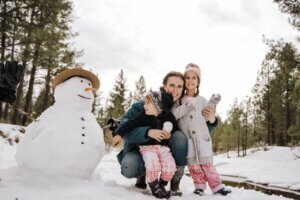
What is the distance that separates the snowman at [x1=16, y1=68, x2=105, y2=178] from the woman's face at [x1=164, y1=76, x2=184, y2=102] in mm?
987

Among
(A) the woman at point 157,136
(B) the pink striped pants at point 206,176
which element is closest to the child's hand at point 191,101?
(A) the woman at point 157,136

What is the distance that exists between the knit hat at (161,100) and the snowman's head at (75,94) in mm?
874

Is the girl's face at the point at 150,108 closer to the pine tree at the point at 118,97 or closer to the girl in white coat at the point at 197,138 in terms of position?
the girl in white coat at the point at 197,138

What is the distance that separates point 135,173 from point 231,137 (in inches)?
1316

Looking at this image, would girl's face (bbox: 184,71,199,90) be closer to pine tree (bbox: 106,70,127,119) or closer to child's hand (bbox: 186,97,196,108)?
child's hand (bbox: 186,97,196,108)

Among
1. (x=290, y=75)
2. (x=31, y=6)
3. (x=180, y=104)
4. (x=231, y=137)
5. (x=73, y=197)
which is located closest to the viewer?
(x=73, y=197)

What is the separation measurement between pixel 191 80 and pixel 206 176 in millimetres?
1239

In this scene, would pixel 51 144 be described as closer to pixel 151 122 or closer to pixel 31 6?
pixel 151 122

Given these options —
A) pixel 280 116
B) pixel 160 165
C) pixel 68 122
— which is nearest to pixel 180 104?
pixel 160 165

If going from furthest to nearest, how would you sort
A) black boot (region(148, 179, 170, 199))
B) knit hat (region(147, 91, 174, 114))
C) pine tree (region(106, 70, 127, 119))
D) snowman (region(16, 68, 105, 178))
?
pine tree (region(106, 70, 127, 119)), knit hat (region(147, 91, 174, 114)), snowman (region(16, 68, 105, 178)), black boot (region(148, 179, 170, 199))

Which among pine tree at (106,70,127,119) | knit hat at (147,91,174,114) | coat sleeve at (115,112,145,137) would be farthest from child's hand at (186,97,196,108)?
pine tree at (106,70,127,119)

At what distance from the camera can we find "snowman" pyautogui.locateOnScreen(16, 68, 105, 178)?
3496mm

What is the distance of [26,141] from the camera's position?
3734 mm

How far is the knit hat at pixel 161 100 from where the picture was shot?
3.61 meters
